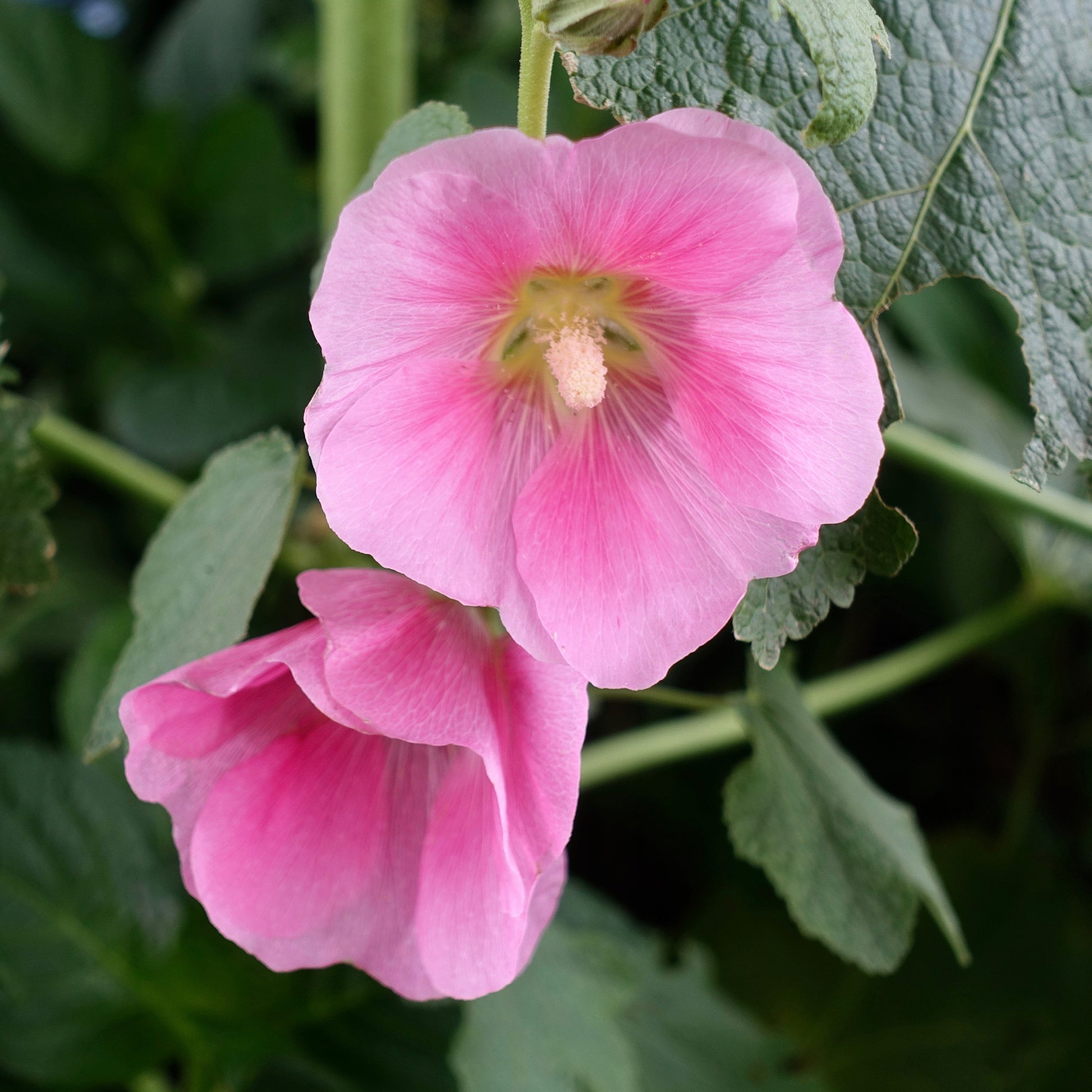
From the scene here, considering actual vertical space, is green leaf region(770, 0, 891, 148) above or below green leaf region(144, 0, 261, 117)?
above

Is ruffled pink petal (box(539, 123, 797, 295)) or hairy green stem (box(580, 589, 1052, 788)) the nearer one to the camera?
ruffled pink petal (box(539, 123, 797, 295))

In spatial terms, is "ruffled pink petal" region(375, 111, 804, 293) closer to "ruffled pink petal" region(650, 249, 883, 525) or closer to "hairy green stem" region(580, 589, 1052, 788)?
"ruffled pink petal" region(650, 249, 883, 525)

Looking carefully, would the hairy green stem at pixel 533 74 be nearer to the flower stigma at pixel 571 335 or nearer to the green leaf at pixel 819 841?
the flower stigma at pixel 571 335

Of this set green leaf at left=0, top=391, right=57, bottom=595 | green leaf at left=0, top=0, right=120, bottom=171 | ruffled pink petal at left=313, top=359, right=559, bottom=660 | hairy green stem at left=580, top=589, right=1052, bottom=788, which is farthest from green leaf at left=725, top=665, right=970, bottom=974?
green leaf at left=0, top=0, right=120, bottom=171

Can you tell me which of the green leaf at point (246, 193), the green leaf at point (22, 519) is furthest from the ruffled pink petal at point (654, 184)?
the green leaf at point (246, 193)

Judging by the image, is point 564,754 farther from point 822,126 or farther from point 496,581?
point 822,126
